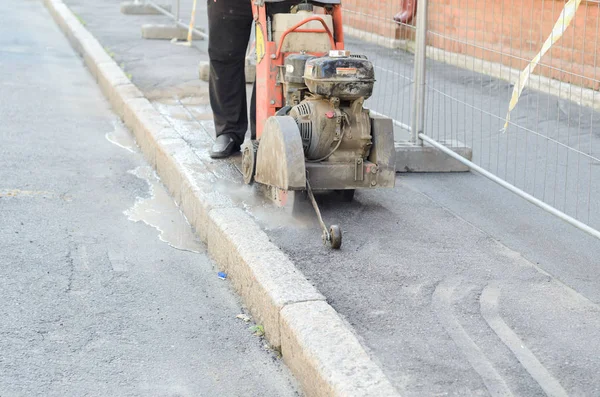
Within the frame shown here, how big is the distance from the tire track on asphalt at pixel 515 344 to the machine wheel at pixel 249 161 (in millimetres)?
1925

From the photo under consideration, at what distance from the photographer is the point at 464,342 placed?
3979 mm

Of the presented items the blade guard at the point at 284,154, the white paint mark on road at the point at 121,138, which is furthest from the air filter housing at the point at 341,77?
the white paint mark on road at the point at 121,138

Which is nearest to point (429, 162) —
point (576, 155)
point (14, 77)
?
point (576, 155)

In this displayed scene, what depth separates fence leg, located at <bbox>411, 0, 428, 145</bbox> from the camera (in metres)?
6.96

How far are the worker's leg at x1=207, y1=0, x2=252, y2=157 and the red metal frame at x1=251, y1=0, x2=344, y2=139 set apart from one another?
56cm

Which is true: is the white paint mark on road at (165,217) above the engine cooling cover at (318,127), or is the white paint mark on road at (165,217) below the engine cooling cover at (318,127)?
below

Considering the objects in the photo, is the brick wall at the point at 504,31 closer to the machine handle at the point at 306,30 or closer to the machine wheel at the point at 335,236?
the machine handle at the point at 306,30

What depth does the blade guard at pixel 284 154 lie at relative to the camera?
5328 mm

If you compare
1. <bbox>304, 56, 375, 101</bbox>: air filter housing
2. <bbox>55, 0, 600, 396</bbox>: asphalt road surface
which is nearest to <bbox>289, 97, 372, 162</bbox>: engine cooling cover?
<bbox>304, 56, 375, 101</bbox>: air filter housing

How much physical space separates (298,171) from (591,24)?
14.0 ft

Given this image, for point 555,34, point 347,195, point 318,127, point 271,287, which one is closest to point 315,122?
point 318,127

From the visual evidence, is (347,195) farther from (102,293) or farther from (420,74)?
(102,293)

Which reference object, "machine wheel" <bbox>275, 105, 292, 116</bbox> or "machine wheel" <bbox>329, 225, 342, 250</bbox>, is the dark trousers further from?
"machine wheel" <bbox>329, 225, 342, 250</bbox>

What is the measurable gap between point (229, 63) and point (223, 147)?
0.59m
